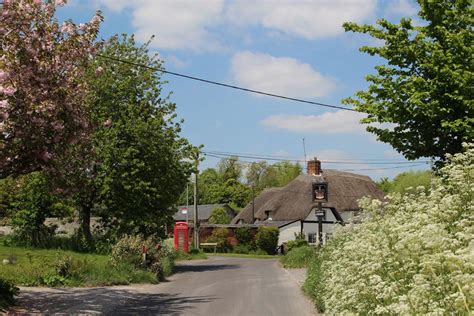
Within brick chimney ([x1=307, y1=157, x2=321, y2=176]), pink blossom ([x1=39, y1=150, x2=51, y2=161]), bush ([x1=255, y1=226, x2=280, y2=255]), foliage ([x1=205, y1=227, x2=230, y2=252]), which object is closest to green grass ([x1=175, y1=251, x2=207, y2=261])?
bush ([x1=255, y1=226, x2=280, y2=255])

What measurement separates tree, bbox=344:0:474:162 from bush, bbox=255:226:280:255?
40672 mm

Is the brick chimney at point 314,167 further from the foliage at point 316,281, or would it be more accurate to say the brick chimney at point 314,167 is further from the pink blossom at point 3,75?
the pink blossom at point 3,75

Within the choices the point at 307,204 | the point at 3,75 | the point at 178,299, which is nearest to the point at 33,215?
the point at 178,299

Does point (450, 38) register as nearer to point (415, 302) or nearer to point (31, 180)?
point (415, 302)

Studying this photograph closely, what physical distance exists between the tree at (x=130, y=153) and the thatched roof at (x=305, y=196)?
114 ft

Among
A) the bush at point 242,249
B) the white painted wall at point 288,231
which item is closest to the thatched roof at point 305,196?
the white painted wall at point 288,231

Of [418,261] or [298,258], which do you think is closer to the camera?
[418,261]

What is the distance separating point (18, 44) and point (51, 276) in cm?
880

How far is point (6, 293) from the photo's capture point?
14.0 metres

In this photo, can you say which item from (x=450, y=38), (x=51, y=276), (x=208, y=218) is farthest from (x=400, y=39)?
(x=208, y=218)

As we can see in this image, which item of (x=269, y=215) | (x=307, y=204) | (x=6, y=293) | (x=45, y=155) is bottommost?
(x=6, y=293)

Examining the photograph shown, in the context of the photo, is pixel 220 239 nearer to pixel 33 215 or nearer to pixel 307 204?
pixel 307 204

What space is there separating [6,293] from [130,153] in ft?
43.1

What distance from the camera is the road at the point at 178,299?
14.5 m
